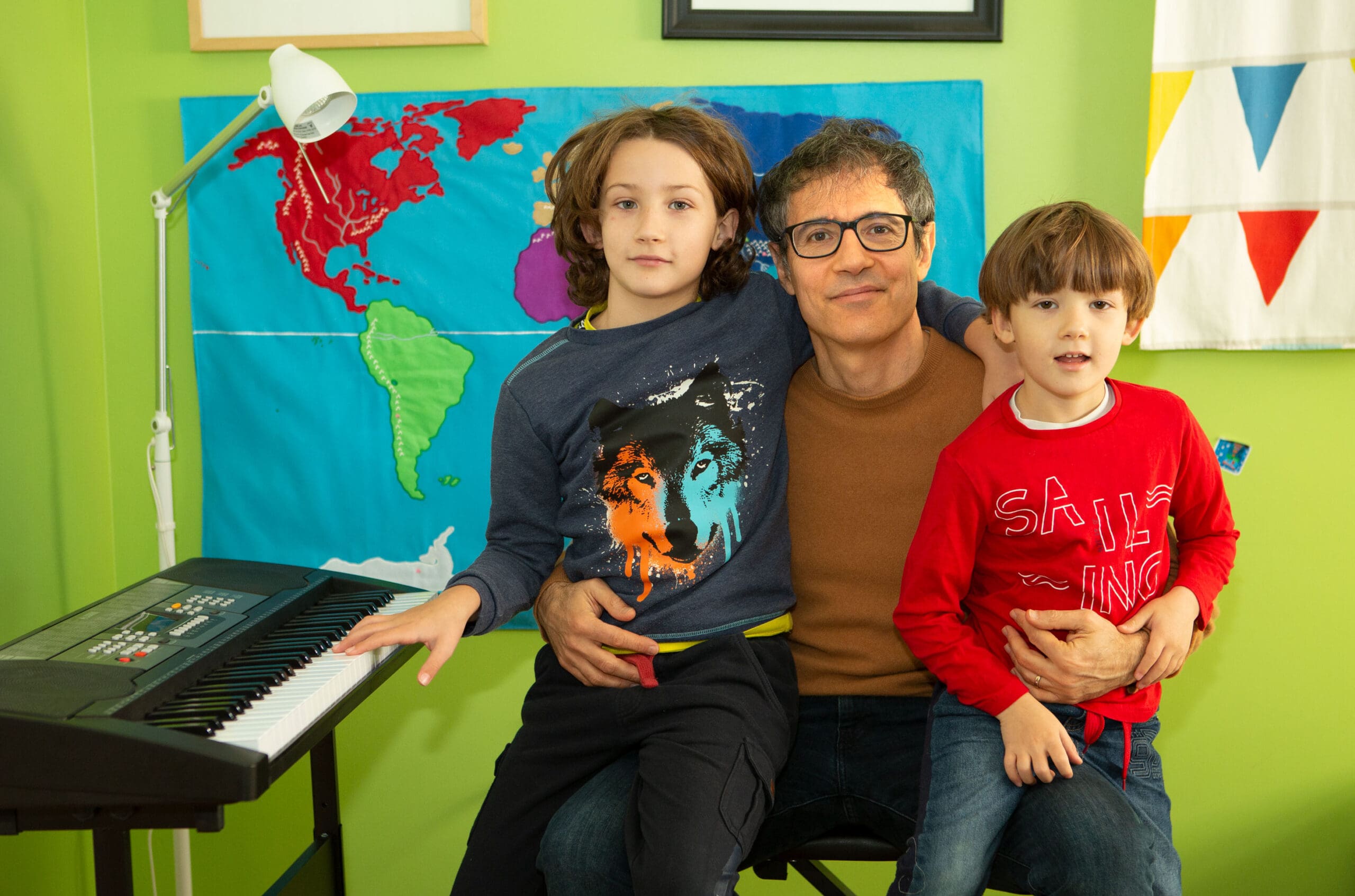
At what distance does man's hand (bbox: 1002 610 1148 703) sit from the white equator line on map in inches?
45.7

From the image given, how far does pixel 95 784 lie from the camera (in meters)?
0.91

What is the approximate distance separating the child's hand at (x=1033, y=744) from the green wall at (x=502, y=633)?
1033 mm

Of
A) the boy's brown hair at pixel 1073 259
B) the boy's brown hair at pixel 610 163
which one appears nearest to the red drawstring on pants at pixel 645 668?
the boy's brown hair at pixel 610 163

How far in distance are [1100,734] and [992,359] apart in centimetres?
55

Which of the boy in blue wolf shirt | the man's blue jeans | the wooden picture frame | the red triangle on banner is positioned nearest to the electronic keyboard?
the boy in blue wolf shirt

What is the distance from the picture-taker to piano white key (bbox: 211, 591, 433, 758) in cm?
96

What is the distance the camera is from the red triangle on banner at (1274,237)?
6.05ft

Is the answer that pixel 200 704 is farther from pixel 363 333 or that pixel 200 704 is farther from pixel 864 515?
pixel 363 333

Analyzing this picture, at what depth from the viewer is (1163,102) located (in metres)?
1.84

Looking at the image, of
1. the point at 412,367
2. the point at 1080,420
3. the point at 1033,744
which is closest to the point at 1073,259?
the point at 1080,420

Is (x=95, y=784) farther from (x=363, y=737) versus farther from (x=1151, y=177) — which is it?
(x=1151, y=177)

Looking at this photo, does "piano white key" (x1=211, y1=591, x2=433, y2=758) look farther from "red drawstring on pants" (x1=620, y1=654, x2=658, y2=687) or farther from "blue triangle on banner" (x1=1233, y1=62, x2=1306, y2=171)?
"blue triangle on banner" (x1=1233, y1=62, x2=1306, y2=171)

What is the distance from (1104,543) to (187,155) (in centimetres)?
192

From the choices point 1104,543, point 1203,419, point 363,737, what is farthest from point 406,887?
point 1203,419
